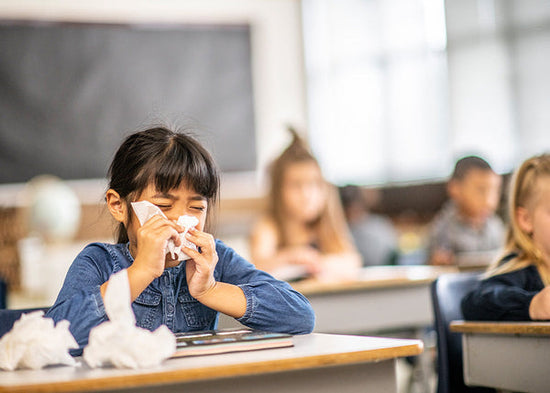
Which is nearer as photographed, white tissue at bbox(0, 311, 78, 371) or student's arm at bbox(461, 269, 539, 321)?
white tissue at bbox(0, 311, 78, 371)

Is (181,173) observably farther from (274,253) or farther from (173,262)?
(274,253)

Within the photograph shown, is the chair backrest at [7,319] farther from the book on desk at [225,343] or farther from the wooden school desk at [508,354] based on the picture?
the wooden school desk at [508,354]

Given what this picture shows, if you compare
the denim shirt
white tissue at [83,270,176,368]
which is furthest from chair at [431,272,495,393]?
white tissue at [83,270,176,368]

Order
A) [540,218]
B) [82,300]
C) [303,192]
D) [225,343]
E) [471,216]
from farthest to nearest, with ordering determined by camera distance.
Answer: [471,216]
[303,192]
[540,218]
[82,300]
[225,343]

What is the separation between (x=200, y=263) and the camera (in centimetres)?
148

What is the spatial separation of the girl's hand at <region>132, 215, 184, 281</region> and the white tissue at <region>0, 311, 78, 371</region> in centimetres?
25

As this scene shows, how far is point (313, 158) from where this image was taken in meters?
3.82

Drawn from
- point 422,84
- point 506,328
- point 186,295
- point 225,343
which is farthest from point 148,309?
point 422,84

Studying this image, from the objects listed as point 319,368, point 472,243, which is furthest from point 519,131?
point 319,368

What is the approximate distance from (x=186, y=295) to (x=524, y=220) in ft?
3.23

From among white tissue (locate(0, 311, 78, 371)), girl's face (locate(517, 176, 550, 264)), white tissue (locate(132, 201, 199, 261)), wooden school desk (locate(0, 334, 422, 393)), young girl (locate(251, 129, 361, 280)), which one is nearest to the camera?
wooden school desk (locate(0, 334, 422, 393))

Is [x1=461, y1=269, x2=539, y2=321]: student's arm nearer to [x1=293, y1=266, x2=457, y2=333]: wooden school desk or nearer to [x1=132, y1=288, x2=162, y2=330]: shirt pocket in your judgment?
[x1=132, y1=288, x2=162, y2=330]: shirt pocket

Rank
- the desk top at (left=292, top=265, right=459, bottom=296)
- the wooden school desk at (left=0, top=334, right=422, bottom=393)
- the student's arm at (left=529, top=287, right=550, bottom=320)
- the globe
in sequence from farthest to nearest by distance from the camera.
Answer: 1. the globe
2. the desk top at (left=292, top=265, right=459, bottom=296)
3. the student's arm at (left=529, top=287, right=550, bottom=320)
4. the wooden school desk at (left=0, top=334, right=422, bottom=393)

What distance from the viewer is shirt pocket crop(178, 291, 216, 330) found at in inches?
65.2
